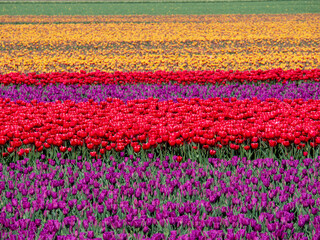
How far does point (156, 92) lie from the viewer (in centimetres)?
775

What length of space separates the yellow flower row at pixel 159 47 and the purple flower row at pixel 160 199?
7.91 metres

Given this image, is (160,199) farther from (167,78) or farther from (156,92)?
(167,78)

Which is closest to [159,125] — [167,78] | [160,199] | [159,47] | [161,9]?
[160,199]

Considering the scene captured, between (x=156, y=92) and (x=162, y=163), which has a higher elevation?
(x=162, y=163)

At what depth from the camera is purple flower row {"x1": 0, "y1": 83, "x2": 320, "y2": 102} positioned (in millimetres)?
7457

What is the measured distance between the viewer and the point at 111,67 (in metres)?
12.3

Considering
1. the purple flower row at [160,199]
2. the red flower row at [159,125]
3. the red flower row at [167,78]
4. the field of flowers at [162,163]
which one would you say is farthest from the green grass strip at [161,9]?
the purple flower row at [160,199]

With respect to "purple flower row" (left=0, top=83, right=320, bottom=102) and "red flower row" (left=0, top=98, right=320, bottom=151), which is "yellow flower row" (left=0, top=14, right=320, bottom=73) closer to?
"purple flower row" (left=0, top=83, right=320, bottom=102)

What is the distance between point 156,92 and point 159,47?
947 centimetres

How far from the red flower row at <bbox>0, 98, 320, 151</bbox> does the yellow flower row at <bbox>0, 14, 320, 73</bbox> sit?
5.58 metres

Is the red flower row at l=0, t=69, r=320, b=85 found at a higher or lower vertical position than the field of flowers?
lower

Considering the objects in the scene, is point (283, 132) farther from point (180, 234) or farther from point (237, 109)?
point (180, 234)

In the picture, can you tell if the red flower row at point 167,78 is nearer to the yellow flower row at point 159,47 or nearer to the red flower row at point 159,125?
the yellow flower row at point 159,47

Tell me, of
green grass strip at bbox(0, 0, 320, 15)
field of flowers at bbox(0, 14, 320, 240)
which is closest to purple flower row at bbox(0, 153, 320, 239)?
field of flowers at bbox(0, 14, 320, 240)
